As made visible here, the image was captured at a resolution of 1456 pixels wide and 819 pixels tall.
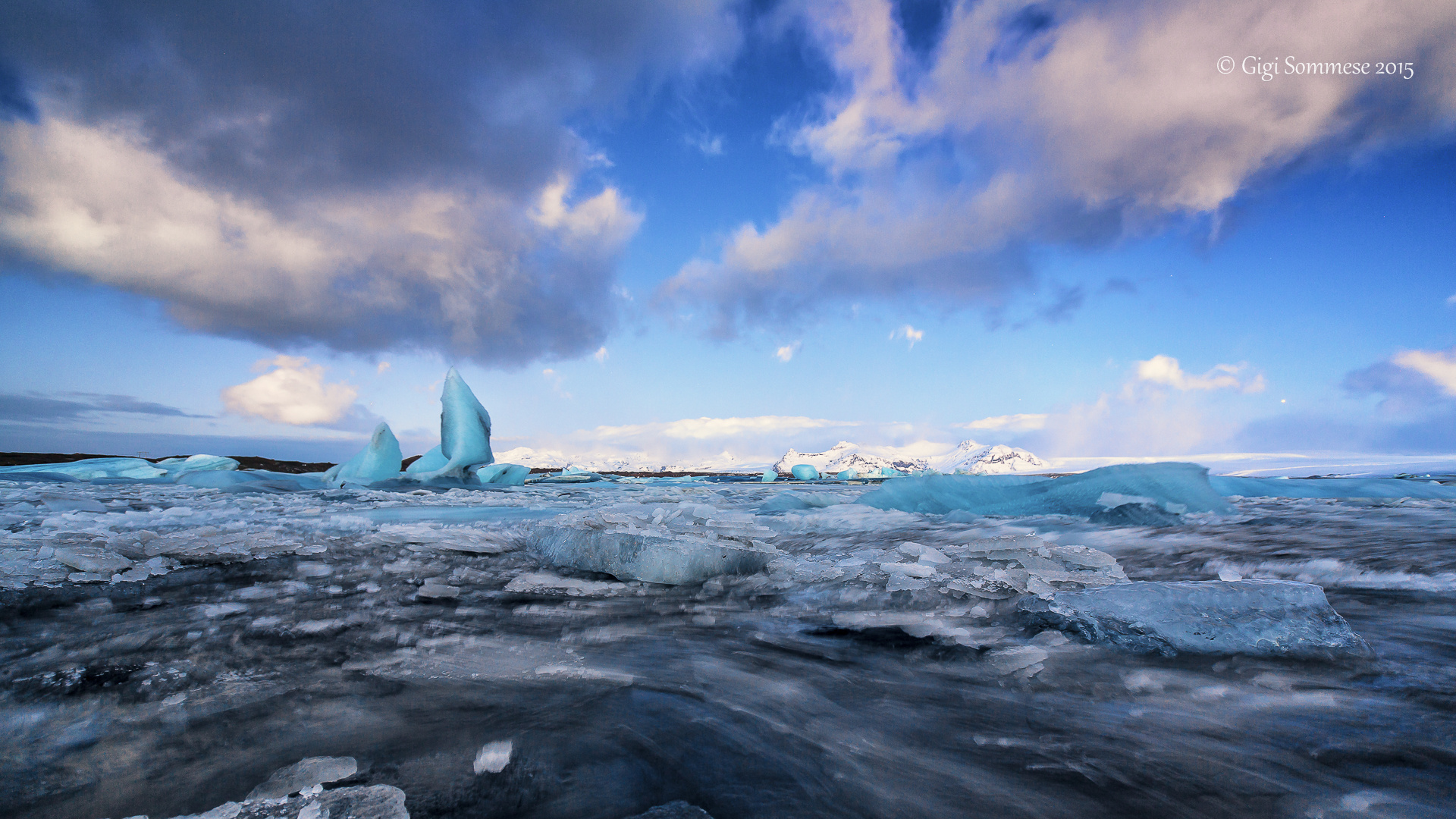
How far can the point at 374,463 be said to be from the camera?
41.2 ft

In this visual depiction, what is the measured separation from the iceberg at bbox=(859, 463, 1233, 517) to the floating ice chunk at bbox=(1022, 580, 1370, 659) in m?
3.55

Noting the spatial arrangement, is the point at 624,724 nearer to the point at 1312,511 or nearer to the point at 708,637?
the point at 708,637

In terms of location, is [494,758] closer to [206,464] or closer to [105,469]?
[105,469]

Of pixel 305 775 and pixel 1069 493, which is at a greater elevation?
pixel 1069 493

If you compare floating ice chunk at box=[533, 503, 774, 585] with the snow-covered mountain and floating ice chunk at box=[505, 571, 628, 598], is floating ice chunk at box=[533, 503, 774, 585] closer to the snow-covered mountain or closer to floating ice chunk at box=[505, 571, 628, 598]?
floating ice chunk at box=[505, 571, 628, 598]

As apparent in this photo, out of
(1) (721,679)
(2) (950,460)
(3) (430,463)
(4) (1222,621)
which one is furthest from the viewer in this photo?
(2) (950,460)

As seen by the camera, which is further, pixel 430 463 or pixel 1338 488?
pixel 430 463

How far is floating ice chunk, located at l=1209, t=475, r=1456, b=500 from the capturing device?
7375 millimetres

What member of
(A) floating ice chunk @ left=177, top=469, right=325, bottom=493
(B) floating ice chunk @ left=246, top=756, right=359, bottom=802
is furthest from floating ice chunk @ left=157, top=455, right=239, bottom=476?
(B) floating ice chunk @ left=246, top=756, right=359, bottom=802

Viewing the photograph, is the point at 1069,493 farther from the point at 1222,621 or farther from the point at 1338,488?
the point at 1338,488

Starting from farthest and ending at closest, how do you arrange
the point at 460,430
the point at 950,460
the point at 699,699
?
the point at 950,460, the point at 460,430, the point at 699,699

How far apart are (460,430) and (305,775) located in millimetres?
12902

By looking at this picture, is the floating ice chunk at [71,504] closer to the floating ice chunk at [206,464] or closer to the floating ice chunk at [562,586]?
the floating ice chunk at [562,586]

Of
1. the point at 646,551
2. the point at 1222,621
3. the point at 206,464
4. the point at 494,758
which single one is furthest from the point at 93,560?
the point at 206,464
